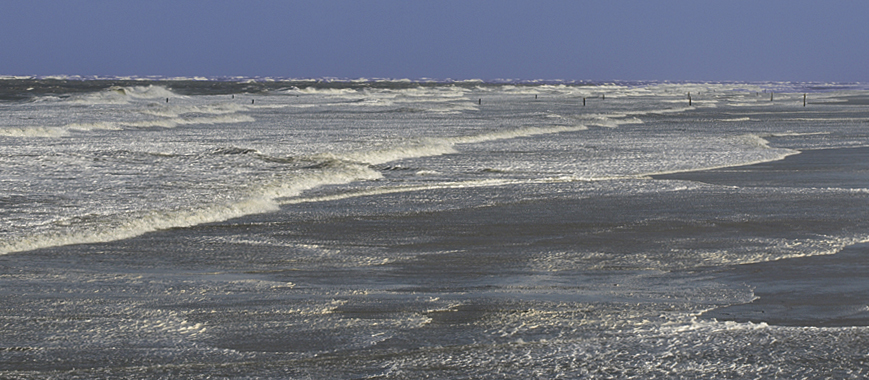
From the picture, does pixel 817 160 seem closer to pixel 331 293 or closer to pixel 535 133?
pixel 535 133

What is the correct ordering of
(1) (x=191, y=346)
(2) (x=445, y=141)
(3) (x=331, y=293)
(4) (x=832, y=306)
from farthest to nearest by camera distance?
1. (2) (x=445, y=141)
2. (3) (x=331, y=293)
3. (4) (x=832, y=306)
4. (1) (x=191, y=346)

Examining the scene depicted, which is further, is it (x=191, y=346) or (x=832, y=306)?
(x=832, y=306)

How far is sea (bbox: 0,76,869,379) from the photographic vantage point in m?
5.82

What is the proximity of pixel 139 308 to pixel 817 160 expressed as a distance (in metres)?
19.2

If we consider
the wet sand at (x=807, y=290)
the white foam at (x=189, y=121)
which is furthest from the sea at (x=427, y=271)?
the white foam at (x=189, y=121)

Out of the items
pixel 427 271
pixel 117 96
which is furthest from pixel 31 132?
pixel 117 96

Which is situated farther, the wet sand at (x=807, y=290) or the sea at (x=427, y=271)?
the wet sand at (x=807, y=290)

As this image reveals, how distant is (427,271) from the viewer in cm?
868

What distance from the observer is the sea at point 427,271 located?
582 centimetres

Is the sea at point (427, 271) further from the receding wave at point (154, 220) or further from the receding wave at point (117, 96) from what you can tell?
the receding wave at point (117, 96)

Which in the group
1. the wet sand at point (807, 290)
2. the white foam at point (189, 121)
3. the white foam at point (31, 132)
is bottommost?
the white foam at point (189, 121)

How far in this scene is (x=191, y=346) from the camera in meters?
6.05

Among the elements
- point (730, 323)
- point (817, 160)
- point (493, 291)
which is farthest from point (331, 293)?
point (817, 160)

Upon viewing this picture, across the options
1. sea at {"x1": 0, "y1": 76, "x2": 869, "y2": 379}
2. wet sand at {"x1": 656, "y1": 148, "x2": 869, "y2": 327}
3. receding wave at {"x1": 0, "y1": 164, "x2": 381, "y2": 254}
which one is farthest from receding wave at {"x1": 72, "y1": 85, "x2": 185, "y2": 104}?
wet sand at {"x1": 656, "y1": 148, "x2": 869, "y2": 327}
